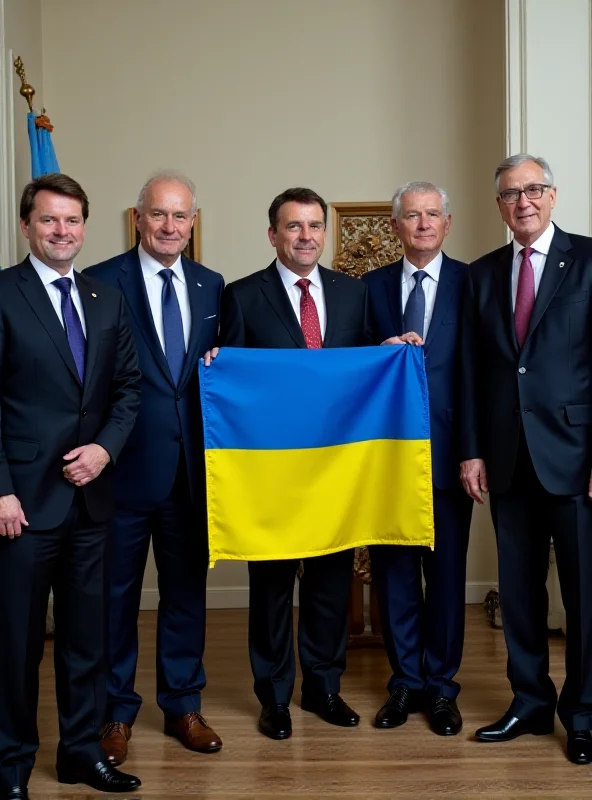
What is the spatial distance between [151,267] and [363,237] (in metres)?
2.16

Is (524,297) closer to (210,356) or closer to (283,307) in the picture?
(283,307)

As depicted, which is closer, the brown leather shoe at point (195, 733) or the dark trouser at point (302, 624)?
the brown leather shoe at point (195, 733)

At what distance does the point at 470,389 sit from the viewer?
3203mm

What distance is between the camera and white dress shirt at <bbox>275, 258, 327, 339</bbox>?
10.8ft

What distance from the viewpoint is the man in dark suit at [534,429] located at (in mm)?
3004

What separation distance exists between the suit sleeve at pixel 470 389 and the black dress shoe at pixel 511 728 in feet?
2.77

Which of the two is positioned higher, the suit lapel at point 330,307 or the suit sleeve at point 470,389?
the suit lapel at point 330,307

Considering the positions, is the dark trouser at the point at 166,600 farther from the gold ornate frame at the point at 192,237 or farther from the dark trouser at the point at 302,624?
the gold ornate frame at the point at 192,237

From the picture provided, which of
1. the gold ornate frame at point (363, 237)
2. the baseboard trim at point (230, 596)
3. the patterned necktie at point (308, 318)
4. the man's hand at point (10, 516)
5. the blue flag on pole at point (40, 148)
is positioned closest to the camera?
the man's hand at point (10, 516)

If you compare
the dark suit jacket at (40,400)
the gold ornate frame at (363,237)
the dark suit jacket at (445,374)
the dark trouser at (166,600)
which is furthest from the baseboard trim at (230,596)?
the dark suit jacket at (40,400)

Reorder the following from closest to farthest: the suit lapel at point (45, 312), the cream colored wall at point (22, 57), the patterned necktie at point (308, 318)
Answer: the suit lapel at point (45, 312) → the patterned necktie at point (308, 318) → the cream colored wall at point (22, 57)

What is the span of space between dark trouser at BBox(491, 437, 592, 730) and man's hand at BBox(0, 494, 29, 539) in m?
1.48

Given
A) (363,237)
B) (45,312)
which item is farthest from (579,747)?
(363,237)

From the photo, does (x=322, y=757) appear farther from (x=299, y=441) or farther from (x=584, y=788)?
(x=299, y=441)
